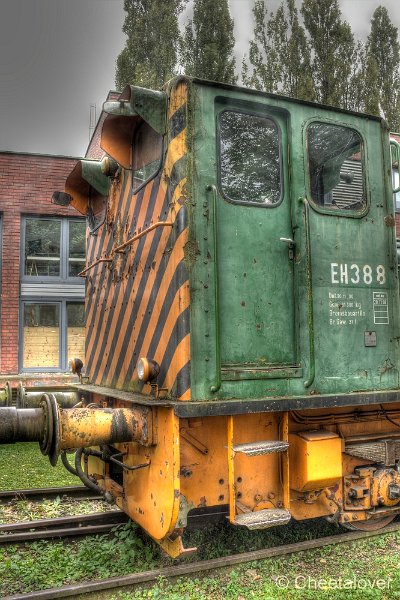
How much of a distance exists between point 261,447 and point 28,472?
5021mm

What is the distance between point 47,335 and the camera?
12.2 meters

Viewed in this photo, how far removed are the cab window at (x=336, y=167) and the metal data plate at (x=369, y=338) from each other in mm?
1008

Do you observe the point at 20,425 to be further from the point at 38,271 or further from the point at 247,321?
the point at 38,271

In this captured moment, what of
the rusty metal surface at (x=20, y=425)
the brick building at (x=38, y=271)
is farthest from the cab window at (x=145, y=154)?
the brick building at (x=38, y=271)

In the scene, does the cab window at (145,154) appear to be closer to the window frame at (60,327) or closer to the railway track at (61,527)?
the railway track at (61,527)

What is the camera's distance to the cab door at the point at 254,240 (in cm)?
393

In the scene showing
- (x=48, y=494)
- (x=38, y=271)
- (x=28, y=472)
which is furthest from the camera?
(x=38, y=271)

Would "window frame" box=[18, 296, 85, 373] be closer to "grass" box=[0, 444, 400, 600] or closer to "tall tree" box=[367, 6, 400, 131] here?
"grass" box=[0, 444, 400, 600]

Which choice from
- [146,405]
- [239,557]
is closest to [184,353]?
[146,405]

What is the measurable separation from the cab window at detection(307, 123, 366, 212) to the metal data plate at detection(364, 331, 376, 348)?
101 centimetres

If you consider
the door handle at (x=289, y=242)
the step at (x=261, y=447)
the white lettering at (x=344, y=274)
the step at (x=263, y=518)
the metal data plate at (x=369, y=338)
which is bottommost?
the step at (x=263, y=518)

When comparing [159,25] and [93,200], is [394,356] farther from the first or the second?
[159,25]

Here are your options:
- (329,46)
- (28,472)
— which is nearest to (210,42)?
(329,46)

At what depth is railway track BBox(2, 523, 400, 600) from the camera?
3682mm
